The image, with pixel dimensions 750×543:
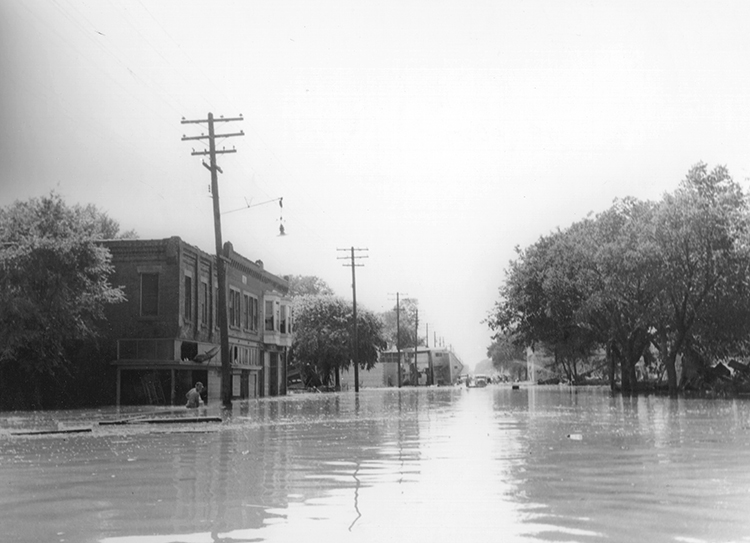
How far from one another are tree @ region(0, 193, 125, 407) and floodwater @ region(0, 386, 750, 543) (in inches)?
711

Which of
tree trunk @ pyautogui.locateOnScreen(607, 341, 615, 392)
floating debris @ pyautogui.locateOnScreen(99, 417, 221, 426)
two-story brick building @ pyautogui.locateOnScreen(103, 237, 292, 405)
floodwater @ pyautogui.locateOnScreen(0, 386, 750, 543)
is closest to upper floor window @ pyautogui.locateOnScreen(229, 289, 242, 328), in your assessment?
two-story brick building @ pyautogui.locateOnScreen(103, 237, 292, 405)

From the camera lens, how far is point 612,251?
48219 mm

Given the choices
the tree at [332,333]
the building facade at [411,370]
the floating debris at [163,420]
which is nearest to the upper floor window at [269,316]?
the tree at [332,333]

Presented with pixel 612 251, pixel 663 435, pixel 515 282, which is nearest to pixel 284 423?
pixel 663 435

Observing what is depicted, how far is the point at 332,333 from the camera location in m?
84.2

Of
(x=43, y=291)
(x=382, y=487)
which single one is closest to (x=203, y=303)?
(x=43, y=291)

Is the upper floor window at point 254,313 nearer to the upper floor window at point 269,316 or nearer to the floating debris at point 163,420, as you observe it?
the upper floor window at point 269,316

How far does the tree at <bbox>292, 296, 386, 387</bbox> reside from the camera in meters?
84.9

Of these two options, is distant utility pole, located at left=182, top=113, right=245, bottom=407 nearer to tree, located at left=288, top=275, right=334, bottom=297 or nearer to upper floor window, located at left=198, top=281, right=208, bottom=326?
upper floor window, located at left=198, top=281, right=208, bottom=326

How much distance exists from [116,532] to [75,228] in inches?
1308

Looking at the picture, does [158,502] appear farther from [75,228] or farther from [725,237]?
[725,237]

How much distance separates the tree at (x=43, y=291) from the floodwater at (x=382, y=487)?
1807cm

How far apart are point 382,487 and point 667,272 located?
125 feet

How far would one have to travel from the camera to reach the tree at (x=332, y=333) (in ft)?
278
